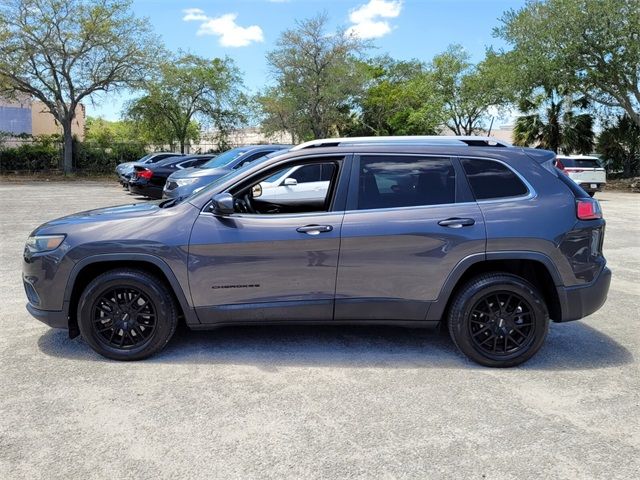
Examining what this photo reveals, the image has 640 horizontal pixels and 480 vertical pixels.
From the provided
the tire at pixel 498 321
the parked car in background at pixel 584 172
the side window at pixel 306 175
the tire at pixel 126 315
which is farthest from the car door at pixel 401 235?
the parked car in background at pixel 584 172

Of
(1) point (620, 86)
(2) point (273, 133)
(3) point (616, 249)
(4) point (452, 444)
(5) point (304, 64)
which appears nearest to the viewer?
(4) point (452, 444)

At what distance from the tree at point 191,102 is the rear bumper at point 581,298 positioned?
3251 centimetres

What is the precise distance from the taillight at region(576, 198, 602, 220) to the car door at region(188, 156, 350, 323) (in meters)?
1.88

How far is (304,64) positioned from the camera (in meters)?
33.5

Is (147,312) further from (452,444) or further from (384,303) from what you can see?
(452,444)

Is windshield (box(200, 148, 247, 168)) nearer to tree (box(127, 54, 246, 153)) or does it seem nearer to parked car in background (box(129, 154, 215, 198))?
parked car in background (box(129, 154, 215, 198))

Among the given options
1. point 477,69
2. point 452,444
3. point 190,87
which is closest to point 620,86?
point 477,69

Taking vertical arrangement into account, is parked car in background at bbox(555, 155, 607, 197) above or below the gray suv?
above

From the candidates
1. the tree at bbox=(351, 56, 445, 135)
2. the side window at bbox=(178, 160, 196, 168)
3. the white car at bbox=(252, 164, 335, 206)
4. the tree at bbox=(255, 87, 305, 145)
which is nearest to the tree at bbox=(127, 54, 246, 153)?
the tree at bbox=(255, 87, 305, 145)

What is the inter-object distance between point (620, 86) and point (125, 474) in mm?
28187

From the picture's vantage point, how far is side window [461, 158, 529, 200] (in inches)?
171

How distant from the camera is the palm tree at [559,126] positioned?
3056cm

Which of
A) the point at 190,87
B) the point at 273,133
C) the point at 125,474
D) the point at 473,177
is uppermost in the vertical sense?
the point at 190,87

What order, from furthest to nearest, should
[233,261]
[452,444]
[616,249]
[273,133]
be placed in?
1. [273,133]
2. [616,249]
3. [233,261]
4. [452,444]
